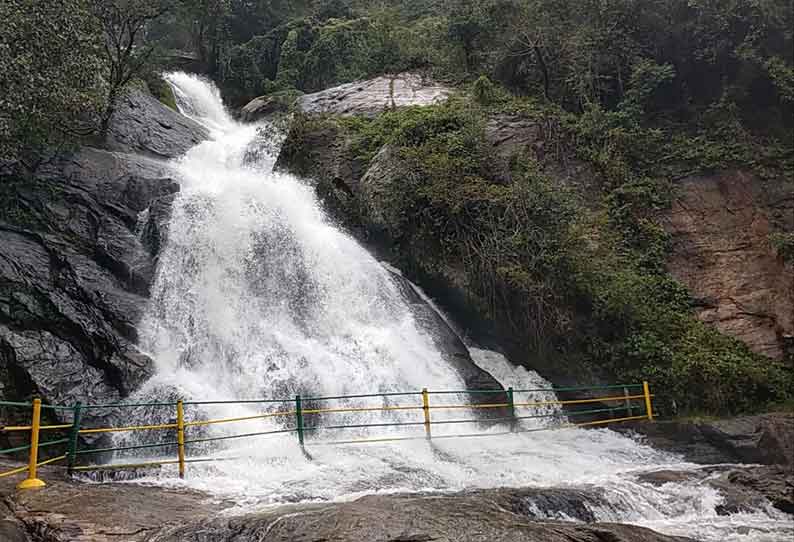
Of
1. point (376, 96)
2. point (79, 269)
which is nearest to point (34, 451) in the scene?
point (79, 269)

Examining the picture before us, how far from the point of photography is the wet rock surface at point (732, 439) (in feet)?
34.9

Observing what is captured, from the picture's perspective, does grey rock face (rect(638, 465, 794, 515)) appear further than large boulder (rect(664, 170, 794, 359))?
No

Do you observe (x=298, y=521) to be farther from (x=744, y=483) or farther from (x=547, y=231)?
(x=547, y=231)

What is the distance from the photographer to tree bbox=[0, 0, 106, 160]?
12.3 m

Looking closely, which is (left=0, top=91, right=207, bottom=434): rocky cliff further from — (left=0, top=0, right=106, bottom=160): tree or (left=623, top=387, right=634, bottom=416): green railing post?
(left=623, top=387, right=634, bottom=416): green railing post

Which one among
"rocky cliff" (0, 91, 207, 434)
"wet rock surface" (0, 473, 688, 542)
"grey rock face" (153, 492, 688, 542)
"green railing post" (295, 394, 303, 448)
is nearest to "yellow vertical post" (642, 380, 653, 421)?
"wet rock surface" (0, 473, 688, 542)

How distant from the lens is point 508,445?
37.2ft

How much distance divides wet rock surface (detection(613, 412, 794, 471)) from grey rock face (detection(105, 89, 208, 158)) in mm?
16559

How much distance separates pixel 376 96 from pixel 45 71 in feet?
44.2

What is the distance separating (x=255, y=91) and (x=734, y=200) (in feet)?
80.9

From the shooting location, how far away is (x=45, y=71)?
1312 centimetres

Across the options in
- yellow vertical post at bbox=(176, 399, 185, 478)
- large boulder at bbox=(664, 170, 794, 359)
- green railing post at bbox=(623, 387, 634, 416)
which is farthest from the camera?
large boulder at bbox=(664, 170, 794, 359)

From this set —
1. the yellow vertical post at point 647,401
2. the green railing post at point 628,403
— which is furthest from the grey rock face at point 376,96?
the yellow vertical post at point 647,401

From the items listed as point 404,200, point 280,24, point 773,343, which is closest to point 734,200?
point 773,343
